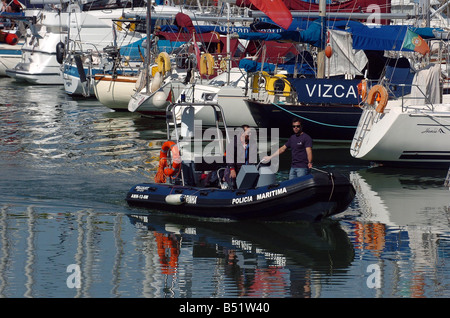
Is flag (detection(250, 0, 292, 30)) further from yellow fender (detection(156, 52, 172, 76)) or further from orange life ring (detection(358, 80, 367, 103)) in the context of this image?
yellow fender (detection(156, 52, 172, 76))

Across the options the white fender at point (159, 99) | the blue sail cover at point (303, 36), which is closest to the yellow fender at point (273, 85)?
the blue sail cover at point (303, 36)

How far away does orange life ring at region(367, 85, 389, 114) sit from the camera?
2108cm

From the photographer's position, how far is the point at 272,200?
48.8ft

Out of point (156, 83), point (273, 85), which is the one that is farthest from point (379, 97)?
point (156, 83)

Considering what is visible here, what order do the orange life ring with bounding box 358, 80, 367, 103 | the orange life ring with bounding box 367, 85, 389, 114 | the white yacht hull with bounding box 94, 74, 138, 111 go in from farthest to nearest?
the white yacht hull with bounding box 94, 74, 138, 111 → the orange life ring with bounding box 358, 80, 367, 103 → the orange life ring with bounding box 367, 85, 389, 114

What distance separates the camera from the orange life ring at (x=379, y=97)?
830 inches

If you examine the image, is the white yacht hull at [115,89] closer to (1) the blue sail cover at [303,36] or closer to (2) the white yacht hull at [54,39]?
(1) the blue sail cover at [303,36]

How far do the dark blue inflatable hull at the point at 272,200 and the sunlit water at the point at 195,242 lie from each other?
26cm

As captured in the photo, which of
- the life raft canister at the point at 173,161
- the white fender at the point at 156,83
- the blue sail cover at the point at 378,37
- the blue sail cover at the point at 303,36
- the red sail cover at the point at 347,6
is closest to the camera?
the life raft canister at the point at 173,161

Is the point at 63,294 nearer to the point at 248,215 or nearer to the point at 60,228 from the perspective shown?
the point at 60,228

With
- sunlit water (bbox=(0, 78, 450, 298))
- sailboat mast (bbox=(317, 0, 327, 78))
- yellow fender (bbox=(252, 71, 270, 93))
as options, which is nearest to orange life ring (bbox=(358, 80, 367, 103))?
sunlit water (bbox=(0, 78, 450, 298))

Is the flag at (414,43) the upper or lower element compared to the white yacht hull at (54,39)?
upper

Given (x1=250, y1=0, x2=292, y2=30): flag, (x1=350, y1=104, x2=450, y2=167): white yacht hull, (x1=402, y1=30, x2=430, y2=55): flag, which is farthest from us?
(x1=250, y1=0, x2=292, y2=30): flag

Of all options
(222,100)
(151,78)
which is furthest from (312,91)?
(151,78)
